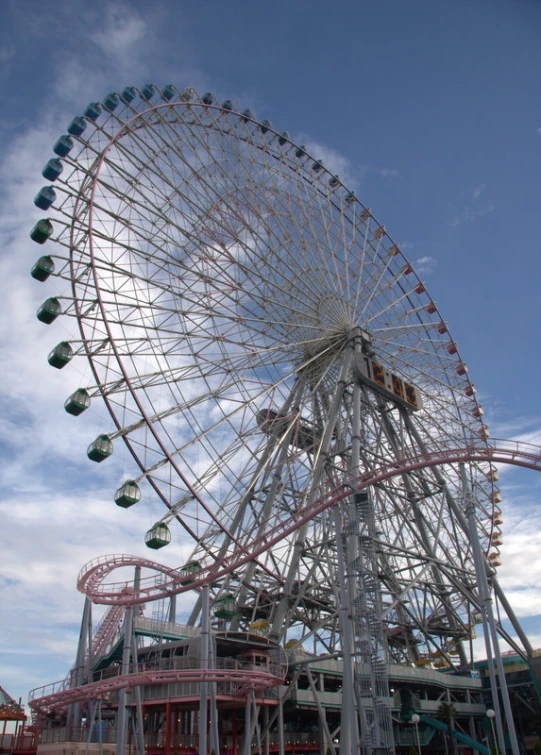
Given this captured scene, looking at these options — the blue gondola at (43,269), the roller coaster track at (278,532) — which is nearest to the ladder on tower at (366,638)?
the roller coaster track at (278,532)

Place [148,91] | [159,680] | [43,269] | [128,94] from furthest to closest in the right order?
1. [148,91]
2. [128,94]
3. [43,269]
4. [159,680]

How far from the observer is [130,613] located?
25078 millimetres

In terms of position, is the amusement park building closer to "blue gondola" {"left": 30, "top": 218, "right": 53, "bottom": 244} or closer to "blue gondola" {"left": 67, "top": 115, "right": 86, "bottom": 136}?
"blue gondola" {"left": 30, "top": 218, "right": 53, "bottom": 244}

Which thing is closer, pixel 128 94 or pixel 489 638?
pixel 489 638

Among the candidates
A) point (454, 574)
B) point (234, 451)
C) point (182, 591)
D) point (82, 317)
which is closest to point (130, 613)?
point (182, 591)

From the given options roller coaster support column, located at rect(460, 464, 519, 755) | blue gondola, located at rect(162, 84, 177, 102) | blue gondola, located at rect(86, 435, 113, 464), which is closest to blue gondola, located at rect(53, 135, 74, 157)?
blue gondola, located at rect(162, 84, 177, 102)

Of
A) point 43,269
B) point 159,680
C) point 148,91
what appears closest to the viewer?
point 159,680

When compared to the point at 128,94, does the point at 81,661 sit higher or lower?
lower

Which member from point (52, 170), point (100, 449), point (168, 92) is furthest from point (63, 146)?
point (100, 449)

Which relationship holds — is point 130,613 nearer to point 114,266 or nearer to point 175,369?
point 175,369

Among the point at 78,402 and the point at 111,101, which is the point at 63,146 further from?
the point at 78,402

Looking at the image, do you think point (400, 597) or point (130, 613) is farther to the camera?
point (400, 597)

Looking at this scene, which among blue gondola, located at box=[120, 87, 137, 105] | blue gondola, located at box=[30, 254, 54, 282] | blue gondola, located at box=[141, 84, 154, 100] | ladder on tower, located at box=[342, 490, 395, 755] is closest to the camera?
ladder on tower, located at box=[342, 490, 395, 755]

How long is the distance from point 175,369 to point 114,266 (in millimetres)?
5145
